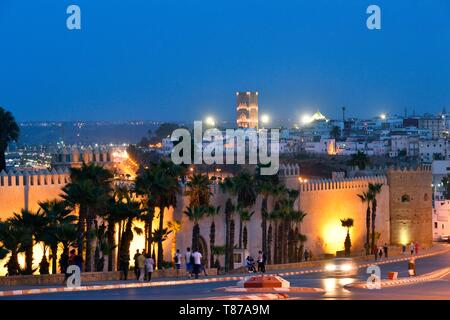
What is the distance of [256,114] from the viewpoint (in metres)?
137

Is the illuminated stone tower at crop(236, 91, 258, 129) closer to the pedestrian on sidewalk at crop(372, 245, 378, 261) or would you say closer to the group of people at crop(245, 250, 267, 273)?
the pedestrian on sidewalk at crop(372, 245, 378, 261)

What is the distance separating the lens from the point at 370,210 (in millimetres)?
44375

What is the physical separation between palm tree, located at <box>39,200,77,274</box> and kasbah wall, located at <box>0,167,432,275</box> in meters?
1.95

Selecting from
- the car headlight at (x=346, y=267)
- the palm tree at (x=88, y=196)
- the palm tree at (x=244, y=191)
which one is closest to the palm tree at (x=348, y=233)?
the palm tree at (x=244, y=191)

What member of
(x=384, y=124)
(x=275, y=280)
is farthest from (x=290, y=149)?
(x=275, y=280)

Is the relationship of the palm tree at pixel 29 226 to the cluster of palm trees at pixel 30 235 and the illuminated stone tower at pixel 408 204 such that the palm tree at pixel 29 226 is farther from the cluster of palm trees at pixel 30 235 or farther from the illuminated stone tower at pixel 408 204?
the illuminated stone tower at pixel 408 204

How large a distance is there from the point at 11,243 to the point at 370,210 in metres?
22.3

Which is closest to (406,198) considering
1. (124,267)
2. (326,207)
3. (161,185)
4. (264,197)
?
(326,207)

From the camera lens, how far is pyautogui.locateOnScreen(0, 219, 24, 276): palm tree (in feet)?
80.2

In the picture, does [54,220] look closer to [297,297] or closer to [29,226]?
[29,226]

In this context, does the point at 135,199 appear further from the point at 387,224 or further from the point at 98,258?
the point at 387,224

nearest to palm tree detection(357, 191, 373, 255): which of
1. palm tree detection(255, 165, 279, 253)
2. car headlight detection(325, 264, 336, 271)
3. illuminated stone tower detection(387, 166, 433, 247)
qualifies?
illuminated stone tower detection(387, 166, 433, 247)

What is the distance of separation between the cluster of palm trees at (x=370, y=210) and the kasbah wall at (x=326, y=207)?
0.23 meters

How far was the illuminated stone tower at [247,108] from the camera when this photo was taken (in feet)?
446
